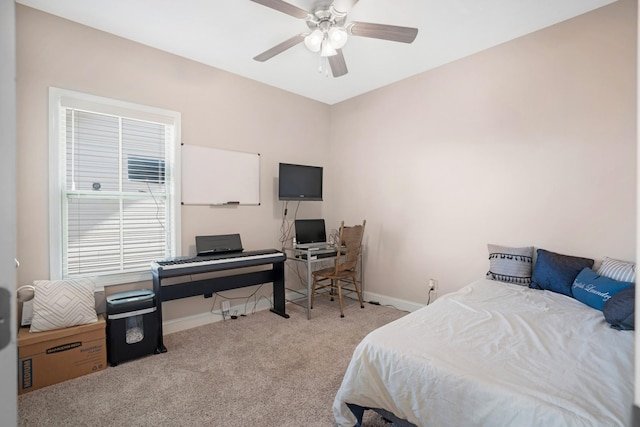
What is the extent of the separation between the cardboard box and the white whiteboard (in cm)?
142

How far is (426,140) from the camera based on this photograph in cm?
354

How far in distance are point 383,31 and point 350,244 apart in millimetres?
2272

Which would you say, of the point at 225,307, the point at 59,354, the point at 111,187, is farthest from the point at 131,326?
the point at 111,187

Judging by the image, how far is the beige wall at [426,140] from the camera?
7.82 ft

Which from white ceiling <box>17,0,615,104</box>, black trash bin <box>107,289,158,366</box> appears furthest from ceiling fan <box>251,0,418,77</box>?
black trash bin <box>107,289,158,366</box>

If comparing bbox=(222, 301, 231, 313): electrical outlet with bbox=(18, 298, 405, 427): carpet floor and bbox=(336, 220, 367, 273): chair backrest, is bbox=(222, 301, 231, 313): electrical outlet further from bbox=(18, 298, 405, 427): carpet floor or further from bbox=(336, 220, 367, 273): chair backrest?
bbox=(336, 220, 367, 273): chair backrest

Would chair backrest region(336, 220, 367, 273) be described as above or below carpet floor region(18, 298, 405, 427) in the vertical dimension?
above

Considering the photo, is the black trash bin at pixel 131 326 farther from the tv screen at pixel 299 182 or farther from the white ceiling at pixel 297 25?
the white ceiling at pixel 297 25

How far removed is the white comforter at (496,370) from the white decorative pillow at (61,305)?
6.75ft

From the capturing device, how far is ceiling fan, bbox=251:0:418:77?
6.59 ft

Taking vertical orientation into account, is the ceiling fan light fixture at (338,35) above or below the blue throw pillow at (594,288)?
above

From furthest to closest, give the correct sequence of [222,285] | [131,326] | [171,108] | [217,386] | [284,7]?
[222,285]
[171,108]
[131,326]
[217,386]
[284,7]

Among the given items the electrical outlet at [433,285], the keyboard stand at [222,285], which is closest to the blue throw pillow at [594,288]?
the electrical outlet at [433,285]

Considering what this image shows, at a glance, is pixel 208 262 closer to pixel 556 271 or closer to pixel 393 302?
pixel 393 302
